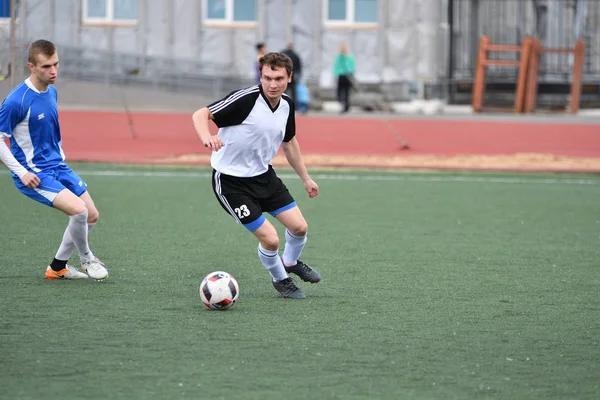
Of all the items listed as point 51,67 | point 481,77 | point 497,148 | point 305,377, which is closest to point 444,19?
point 481,77

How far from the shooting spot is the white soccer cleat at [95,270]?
27.7ft

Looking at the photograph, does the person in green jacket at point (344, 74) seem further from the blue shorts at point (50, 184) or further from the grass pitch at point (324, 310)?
the blue shorts at point (50, 184)

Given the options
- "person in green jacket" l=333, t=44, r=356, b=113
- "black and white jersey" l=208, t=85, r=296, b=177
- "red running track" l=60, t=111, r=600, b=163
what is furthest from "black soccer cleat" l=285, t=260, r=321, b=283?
"person in green jacket" l=333, t=44, r=356, b=113

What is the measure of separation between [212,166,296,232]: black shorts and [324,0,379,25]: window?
2642 cm

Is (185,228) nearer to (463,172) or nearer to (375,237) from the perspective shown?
(375,237)

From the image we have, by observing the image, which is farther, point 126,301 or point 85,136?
point 85,136

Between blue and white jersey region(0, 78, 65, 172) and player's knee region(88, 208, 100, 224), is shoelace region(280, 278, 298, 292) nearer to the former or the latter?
player's knee region(88, 208, 100, 224)

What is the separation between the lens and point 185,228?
11.6 m

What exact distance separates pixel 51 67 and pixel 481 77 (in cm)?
2422

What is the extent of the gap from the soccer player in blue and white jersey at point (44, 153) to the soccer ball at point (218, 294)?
1363 mm

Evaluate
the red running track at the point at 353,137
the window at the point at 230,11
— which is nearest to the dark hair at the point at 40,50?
the red running track at the point at 353,137

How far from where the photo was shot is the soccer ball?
7348 mm

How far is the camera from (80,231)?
8.32 meters

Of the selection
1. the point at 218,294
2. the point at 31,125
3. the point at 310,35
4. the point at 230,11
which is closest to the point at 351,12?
the point at 310,35
